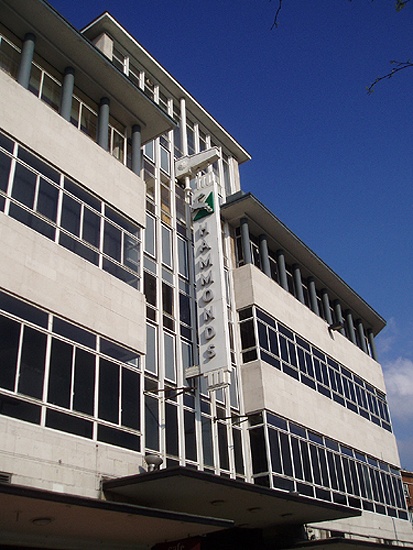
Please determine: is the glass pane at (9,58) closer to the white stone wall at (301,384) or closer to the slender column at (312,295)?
the white stone wall at (301,384)

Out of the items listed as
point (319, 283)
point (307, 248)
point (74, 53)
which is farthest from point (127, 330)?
point (319, 283)

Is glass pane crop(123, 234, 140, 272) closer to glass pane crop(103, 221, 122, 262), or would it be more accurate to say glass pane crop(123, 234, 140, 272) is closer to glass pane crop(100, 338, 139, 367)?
glass pane crop(103, 221, 122, 262)

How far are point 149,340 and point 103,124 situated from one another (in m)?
7.72

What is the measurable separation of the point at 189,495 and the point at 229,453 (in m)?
6.41

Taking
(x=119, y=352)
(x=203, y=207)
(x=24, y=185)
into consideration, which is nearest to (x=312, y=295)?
(x=203, y=207)

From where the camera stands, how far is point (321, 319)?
104ft

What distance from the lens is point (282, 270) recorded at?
30.4 metres

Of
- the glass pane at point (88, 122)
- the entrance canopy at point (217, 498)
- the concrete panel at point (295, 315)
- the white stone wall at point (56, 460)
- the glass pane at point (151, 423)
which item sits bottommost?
the entrance canopy at point (217, 498)

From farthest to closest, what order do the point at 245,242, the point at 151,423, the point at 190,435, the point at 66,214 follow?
the point at 245,242 → the point at 190,435 → the point at 151,423 → the point at 66,214

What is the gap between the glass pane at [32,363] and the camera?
13.9m

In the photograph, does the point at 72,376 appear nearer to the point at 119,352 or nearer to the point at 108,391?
the point at 108,391

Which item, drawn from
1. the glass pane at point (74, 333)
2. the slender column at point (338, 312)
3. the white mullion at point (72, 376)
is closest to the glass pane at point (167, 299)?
the glass pane at point (74, 333)

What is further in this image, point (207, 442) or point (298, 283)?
point (298, 283)

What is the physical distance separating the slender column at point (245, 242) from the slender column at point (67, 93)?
1093 cm
